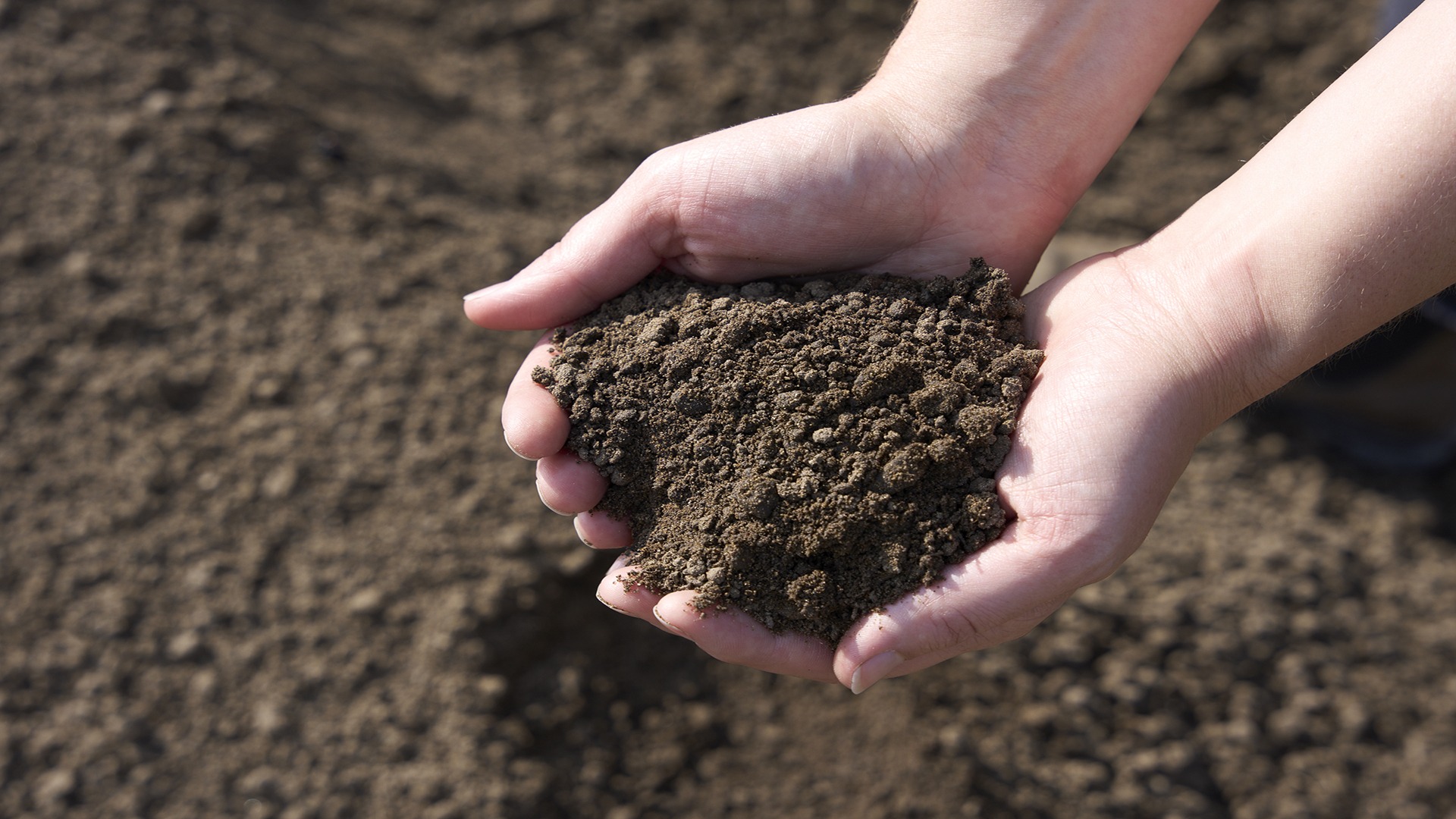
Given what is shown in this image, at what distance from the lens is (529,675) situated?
8.27 feet

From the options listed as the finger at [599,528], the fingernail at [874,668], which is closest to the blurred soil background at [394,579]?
the finger at [599,528]

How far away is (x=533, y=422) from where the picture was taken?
5.80 ft

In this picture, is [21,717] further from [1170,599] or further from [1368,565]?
[1368,565]

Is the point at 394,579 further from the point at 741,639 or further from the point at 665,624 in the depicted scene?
the point at 741,639

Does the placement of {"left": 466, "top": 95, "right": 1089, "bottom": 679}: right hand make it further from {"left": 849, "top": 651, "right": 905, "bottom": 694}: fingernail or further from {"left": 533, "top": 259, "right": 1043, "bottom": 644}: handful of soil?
{"left": 849, "top": 651, "right": 905, "bottom": 694}: fingernail

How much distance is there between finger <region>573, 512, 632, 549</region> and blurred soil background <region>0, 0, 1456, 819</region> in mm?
741

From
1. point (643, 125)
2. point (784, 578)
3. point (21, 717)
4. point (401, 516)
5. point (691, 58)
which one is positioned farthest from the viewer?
point (691, 58)

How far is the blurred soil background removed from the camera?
2420 millimetres

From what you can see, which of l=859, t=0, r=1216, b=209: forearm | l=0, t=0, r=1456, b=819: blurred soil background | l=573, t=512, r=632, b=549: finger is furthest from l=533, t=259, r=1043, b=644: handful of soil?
l=0, t=0, r=1456, b=819: blurred soil background

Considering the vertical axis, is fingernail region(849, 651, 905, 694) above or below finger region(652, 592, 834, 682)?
above

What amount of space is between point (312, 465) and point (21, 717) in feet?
3.05

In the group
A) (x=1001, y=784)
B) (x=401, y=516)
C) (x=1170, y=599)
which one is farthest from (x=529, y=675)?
(x=1170, y=599)

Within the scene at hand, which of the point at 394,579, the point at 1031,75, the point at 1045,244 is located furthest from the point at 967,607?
the point at 394,579

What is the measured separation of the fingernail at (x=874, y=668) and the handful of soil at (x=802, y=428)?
0.31 feet
